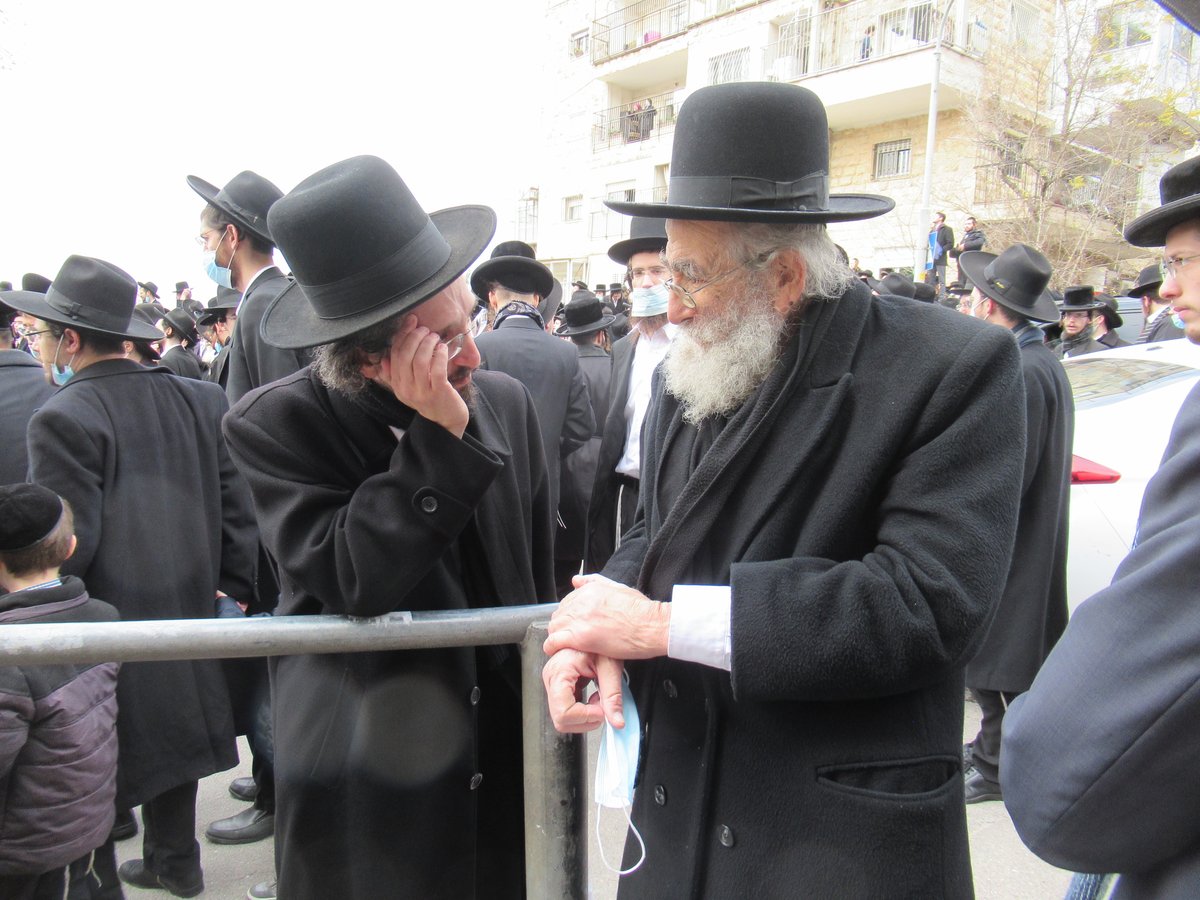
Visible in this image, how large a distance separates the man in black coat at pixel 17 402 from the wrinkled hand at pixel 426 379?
3.02 meters

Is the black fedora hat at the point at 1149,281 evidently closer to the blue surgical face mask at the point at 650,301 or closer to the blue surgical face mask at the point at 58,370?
the blue surgical face mask at the point at 650,301

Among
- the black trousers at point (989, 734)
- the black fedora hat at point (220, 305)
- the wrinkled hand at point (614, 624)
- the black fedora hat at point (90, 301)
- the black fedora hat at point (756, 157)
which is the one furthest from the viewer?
the black fedora hat at point (220, 305)

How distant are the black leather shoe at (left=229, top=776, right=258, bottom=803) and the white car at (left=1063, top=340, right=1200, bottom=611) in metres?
3.76

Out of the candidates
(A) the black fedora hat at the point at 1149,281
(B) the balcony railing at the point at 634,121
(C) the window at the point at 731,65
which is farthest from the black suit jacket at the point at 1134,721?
(B) the balcony railing at the point at 634,121

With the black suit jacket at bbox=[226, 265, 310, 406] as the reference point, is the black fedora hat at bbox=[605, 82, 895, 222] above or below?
above

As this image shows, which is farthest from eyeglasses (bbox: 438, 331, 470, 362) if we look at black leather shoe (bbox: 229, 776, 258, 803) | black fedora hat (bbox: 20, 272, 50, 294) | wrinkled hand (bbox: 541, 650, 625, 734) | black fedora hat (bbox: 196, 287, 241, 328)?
black fedora hat (bbox: 196, 287, 241, 328)

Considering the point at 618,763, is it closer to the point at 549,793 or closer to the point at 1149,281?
the point at 549,793

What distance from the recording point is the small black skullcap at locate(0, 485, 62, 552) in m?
2.54

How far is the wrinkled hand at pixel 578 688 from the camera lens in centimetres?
140

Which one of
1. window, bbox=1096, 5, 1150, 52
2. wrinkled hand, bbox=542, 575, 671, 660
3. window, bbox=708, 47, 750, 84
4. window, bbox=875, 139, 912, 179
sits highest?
window, bbox=708, 47, 750, 84

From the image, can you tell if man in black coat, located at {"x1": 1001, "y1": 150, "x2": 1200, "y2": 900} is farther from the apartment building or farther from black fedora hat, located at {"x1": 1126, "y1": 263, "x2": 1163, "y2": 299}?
the apartment building

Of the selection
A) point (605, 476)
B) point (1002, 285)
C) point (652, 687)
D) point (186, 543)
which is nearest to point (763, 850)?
point (652, 687)

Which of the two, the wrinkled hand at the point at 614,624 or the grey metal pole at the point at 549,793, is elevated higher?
the wrinkled hand at the point at 614,624

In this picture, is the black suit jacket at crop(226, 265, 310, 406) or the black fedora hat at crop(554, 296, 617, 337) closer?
the black suit jacket at crop(226, 265, 310, 406)
